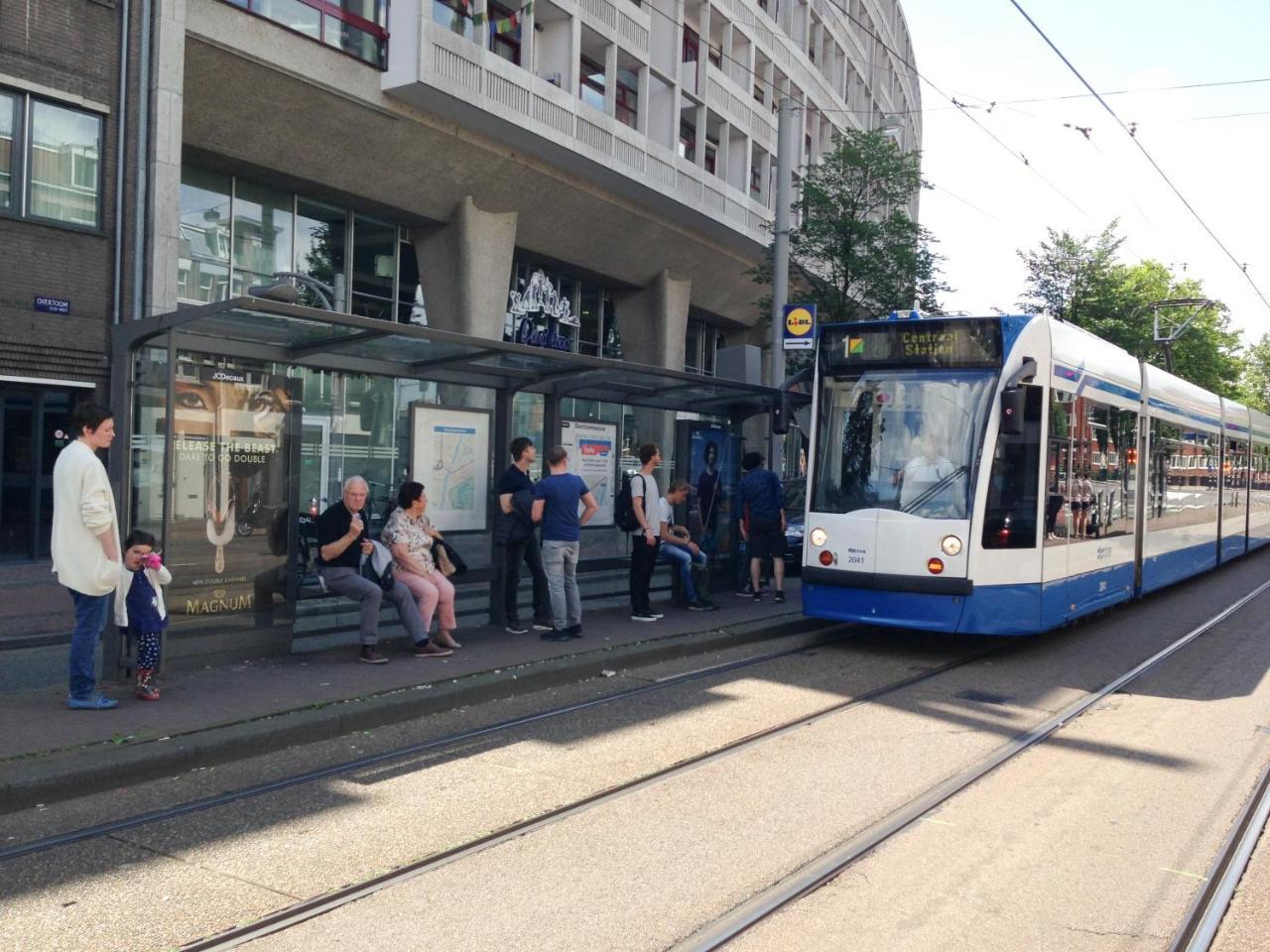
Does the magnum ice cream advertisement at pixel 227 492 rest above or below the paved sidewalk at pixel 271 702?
above

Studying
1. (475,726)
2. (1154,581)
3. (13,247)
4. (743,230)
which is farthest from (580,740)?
(743,230)

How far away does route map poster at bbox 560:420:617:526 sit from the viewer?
39.2 ft

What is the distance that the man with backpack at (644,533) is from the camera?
36.6ft

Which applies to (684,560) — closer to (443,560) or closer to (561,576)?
(561,576)

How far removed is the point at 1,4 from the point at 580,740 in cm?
1352

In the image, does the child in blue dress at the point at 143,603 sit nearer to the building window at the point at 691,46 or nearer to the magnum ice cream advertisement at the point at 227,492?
the magnum ice cream advertisement at the point at 227,492

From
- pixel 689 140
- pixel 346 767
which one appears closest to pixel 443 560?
pixel 346 767

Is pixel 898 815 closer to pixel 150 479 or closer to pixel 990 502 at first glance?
pixel 990 502

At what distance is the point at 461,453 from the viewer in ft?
34.4

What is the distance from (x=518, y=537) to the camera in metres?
10.3

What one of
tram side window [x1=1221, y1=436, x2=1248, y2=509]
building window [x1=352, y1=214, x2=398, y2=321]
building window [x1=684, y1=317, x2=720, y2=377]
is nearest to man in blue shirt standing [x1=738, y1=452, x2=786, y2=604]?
tram side window [x1=1221, y1=436, x2=1248, y2=509]

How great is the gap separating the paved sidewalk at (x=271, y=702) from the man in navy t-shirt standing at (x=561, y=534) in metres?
0.28

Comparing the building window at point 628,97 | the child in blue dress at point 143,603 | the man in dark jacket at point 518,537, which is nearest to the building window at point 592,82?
the building window at point 628,97

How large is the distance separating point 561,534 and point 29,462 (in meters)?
10.1
